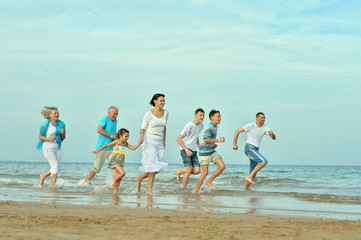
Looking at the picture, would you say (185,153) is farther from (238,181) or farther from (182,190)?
(238,181)

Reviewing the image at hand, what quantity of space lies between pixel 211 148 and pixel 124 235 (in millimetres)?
6369

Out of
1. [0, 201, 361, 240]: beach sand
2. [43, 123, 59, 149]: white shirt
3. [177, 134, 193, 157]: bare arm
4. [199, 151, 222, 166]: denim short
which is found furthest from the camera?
[43, 123, 59, 149]: white shirt

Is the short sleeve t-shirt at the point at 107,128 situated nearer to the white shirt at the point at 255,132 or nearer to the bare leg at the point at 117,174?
the bare leg at the point at 117,174

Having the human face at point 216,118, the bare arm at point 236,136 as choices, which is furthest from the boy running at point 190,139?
the bare arm at point 236,136

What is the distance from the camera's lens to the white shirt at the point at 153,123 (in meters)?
9.74

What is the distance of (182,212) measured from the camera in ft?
22.5

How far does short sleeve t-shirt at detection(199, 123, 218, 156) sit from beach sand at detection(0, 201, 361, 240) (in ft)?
13.5

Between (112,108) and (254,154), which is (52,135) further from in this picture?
(254,154)

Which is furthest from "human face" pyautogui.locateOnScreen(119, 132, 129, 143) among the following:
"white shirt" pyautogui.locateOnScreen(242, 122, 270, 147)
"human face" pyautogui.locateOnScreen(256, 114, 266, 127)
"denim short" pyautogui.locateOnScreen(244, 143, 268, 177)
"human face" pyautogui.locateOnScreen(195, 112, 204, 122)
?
"human face" pyautogui.locateOnScreen(256, 114, 266, 127)

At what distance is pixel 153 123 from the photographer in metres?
9.74

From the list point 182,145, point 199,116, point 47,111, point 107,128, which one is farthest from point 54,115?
point 199,116

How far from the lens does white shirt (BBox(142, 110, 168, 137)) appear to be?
9.74 m

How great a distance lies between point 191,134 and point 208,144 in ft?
1.57

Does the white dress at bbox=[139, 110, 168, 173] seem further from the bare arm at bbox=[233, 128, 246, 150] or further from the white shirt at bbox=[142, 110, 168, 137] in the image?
the bare arm at bbox=[233, 128, 246, 150]
